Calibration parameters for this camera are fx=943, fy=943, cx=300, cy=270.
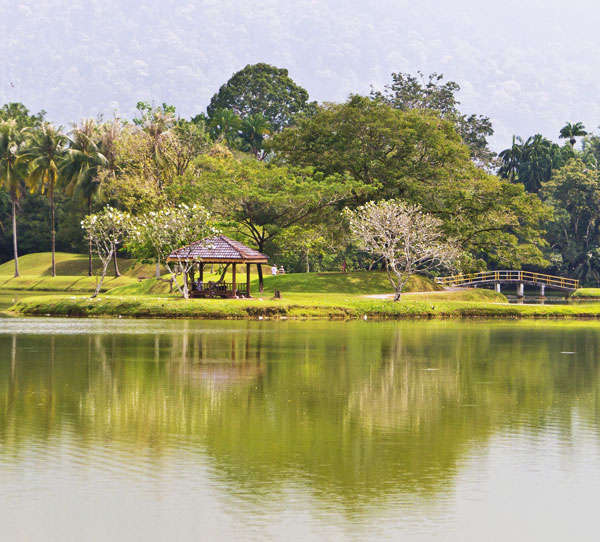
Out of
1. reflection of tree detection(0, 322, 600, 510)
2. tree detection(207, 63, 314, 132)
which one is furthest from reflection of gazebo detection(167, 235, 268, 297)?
tree detection(207, 63, 314, 132)

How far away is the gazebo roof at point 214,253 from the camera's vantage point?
58.8 metres

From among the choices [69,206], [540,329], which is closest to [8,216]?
[69,206]

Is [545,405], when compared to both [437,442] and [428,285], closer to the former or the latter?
[437,442]

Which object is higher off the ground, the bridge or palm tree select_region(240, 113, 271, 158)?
palm tree select_region(240, 113, 271, 158)

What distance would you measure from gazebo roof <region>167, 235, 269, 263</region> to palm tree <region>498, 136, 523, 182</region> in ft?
214

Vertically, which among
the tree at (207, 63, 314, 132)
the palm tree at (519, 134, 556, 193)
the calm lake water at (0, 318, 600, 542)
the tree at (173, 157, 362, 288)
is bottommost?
the calm lake water at (0, 318, 600, 542)

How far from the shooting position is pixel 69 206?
10069 centimetres

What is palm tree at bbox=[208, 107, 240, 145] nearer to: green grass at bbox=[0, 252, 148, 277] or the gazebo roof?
green grass at bbox=[0, 252, 148, 277]

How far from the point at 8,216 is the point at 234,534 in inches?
4011

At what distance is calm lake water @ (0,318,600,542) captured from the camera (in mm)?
12812

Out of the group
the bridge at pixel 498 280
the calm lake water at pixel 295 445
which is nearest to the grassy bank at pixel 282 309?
the calm lake water at pixel 295 445

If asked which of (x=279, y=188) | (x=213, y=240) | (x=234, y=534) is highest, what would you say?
(x=279, y=188)

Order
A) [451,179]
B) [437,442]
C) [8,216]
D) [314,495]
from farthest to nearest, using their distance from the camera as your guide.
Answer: [8,216], [451,179], [437,442], [314,495]

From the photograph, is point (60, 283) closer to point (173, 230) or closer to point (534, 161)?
point (173, 230)
